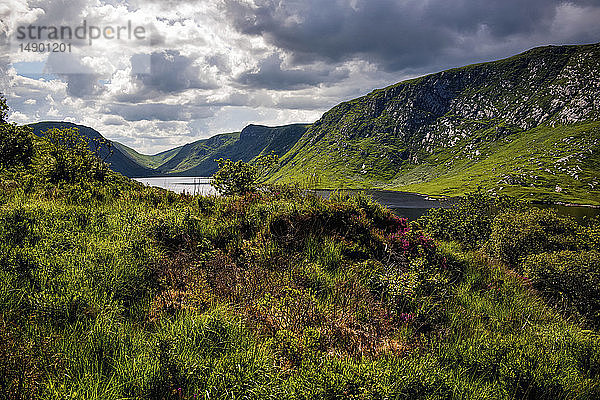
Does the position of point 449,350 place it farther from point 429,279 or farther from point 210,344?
point 210,344

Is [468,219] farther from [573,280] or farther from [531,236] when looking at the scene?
[573,280]

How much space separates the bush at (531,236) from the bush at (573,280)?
150 inches

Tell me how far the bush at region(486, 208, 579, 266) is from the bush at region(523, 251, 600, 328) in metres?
3.82

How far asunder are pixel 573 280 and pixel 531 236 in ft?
18.5

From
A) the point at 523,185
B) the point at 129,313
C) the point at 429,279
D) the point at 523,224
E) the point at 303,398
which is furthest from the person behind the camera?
the point at 523,185

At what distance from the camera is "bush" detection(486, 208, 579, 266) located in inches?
712

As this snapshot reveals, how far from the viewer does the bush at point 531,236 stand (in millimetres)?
18078

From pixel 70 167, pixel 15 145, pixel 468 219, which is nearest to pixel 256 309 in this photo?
pixel 70 167

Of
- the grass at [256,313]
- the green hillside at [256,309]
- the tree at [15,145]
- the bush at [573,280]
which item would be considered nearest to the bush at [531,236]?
the bush at [573,280]

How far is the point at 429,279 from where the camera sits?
6.35 metres

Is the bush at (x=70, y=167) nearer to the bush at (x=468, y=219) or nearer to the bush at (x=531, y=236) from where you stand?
the bush at (x=531, y=236)

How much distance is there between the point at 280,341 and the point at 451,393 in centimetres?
220

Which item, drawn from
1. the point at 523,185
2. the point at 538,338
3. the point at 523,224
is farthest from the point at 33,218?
the point at 523,185

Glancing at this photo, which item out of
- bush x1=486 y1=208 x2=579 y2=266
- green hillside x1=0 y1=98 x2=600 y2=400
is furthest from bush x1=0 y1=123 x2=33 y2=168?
bush x1=486 y1=208 x2=579 y2=266
